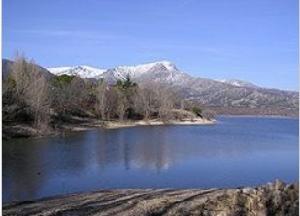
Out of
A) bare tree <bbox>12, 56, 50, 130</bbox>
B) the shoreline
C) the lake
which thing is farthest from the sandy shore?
the lake

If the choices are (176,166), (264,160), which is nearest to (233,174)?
(176,166)

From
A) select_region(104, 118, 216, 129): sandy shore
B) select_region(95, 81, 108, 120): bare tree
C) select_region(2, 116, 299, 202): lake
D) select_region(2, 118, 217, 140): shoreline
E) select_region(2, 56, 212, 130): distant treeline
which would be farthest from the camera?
select_region(95, 81, 108, 120): bare tree

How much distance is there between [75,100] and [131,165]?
28442 mm

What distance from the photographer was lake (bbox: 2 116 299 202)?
1555cm

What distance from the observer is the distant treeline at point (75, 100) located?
34.5 m

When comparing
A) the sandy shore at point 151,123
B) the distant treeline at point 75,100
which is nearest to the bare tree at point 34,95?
the distant treeline at point 75,100

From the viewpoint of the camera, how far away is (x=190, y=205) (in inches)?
301

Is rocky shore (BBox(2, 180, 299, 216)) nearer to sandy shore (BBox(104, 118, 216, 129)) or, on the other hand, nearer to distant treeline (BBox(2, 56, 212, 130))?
distant treeline (BBox(2, 56, 212, 130))

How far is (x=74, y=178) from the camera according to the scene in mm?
16688

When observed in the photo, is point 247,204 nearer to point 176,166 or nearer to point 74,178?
point 74,178

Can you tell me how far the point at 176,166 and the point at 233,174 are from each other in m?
2.88

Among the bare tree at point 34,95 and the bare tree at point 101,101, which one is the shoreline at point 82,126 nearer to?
the bare tree at point 34,95

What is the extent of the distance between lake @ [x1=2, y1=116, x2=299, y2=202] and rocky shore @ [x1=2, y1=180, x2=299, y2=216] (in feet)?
15.0

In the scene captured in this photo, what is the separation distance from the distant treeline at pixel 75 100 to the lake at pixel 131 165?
453cm
